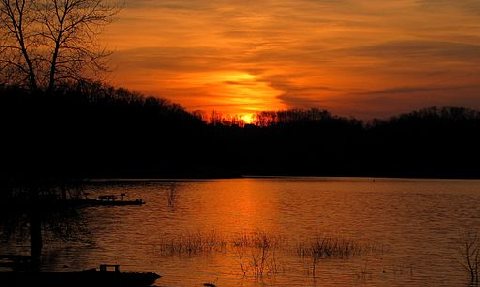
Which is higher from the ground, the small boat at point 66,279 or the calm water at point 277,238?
the small boat at point 66,279

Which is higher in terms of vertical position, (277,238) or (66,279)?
(66,279)

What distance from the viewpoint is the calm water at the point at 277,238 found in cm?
3400

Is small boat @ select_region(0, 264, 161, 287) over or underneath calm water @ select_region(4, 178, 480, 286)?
over

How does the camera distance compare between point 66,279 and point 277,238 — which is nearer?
point 66,279

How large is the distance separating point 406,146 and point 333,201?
93419 millimetres

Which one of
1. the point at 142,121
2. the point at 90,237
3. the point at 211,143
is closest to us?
the point at 90,237

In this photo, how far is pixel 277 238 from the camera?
5072 cm

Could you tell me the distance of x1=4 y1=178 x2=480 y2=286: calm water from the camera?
34.0 metres

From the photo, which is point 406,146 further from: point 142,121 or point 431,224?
point 431,224

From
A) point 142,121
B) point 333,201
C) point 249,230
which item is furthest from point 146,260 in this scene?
point 142,121

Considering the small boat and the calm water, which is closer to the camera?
the small boat

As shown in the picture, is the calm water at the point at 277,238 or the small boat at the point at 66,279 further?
the calm water at the point at 277,238

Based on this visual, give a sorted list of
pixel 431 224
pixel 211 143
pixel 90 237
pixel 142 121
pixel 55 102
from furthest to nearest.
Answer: pixel 211 143 < pixel 142 121 < pixel 431 224 < pixel 90 237 < pixel 55 102

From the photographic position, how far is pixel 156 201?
8725 cm
